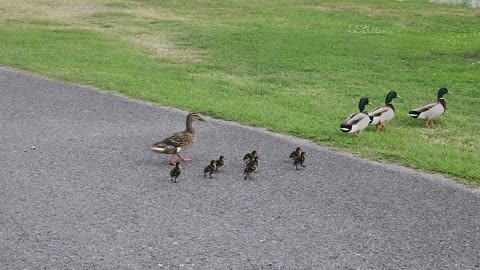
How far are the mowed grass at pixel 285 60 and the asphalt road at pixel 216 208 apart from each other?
3.98 ft

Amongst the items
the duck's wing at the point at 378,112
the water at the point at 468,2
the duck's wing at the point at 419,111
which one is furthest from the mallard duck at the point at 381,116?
the water at the point at 468,2

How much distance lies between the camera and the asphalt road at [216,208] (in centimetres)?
696

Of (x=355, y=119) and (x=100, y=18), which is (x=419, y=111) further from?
(x=100, y=18)

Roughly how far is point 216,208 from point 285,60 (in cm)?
1379

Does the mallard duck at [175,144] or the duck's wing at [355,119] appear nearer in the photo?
the mallard duck at [175,144]

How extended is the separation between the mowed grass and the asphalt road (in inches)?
47.8

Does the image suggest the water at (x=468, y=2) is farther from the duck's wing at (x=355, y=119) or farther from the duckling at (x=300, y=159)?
the duckling at (x=300, y=159)

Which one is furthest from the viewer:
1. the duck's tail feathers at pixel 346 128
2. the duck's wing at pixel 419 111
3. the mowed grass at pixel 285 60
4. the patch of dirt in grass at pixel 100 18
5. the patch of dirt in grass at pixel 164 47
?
the patch of dirt in grass at pixel 100 18

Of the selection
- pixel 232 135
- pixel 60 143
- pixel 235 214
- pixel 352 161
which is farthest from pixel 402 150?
pixel 60 143

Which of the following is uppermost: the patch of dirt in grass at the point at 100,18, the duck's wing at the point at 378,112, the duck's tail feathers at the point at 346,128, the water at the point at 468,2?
the duck's wing at the point at 378,112

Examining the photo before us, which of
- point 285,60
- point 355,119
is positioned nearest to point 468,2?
point 285,60

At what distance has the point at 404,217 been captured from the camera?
322 inches

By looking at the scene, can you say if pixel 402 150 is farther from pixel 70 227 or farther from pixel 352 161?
pixel 70 227

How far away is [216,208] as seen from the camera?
27.3ft
